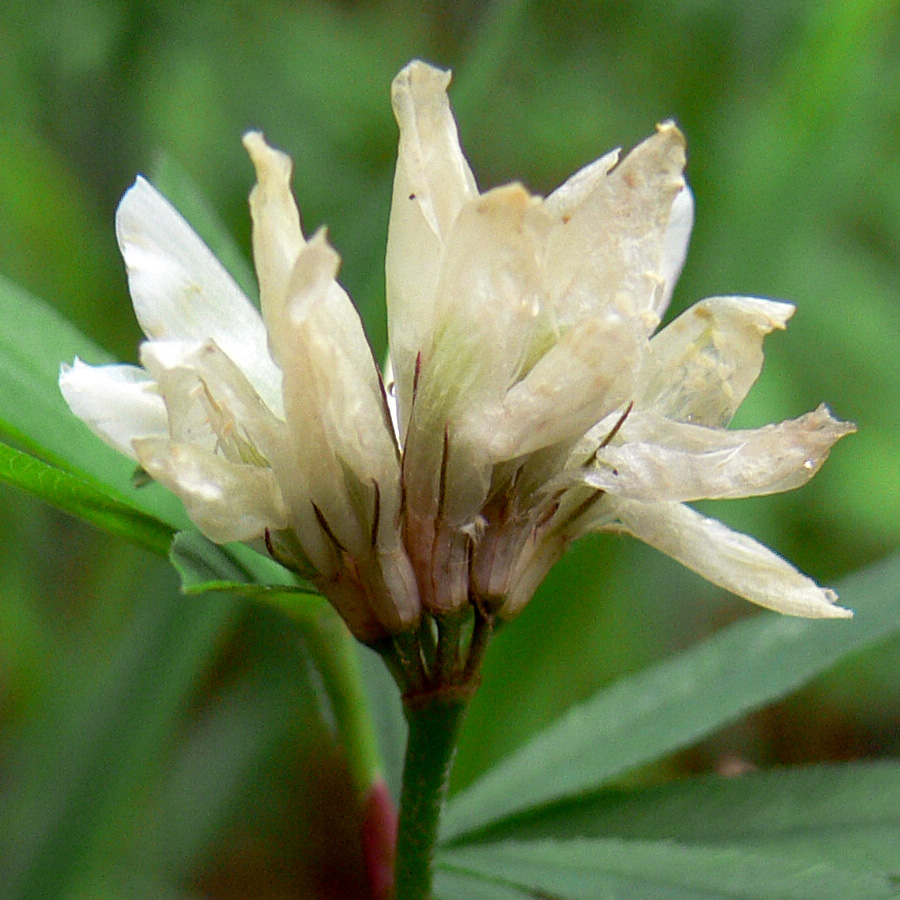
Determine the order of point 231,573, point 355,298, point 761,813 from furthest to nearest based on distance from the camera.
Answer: point 355,298
point 761,813
point 231,573

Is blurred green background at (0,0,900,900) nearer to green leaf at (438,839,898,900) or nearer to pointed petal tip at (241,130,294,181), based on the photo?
green leaf at (438,839,898,900)

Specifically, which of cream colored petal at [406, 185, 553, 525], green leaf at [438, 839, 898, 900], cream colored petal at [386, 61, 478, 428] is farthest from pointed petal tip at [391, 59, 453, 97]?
green leaf at [438, 839, 898, 900]

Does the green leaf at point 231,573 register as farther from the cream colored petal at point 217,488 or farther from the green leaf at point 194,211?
the green leaf at point 194,211

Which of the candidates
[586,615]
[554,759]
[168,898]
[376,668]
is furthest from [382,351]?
[168,898]

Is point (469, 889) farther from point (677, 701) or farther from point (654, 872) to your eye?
point (677, 701)

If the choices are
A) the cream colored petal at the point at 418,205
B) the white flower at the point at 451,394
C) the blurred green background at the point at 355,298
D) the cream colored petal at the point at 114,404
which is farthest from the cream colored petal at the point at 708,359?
the blurred green background at the point at 355,298

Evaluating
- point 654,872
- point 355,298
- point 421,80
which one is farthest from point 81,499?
point 355,298
